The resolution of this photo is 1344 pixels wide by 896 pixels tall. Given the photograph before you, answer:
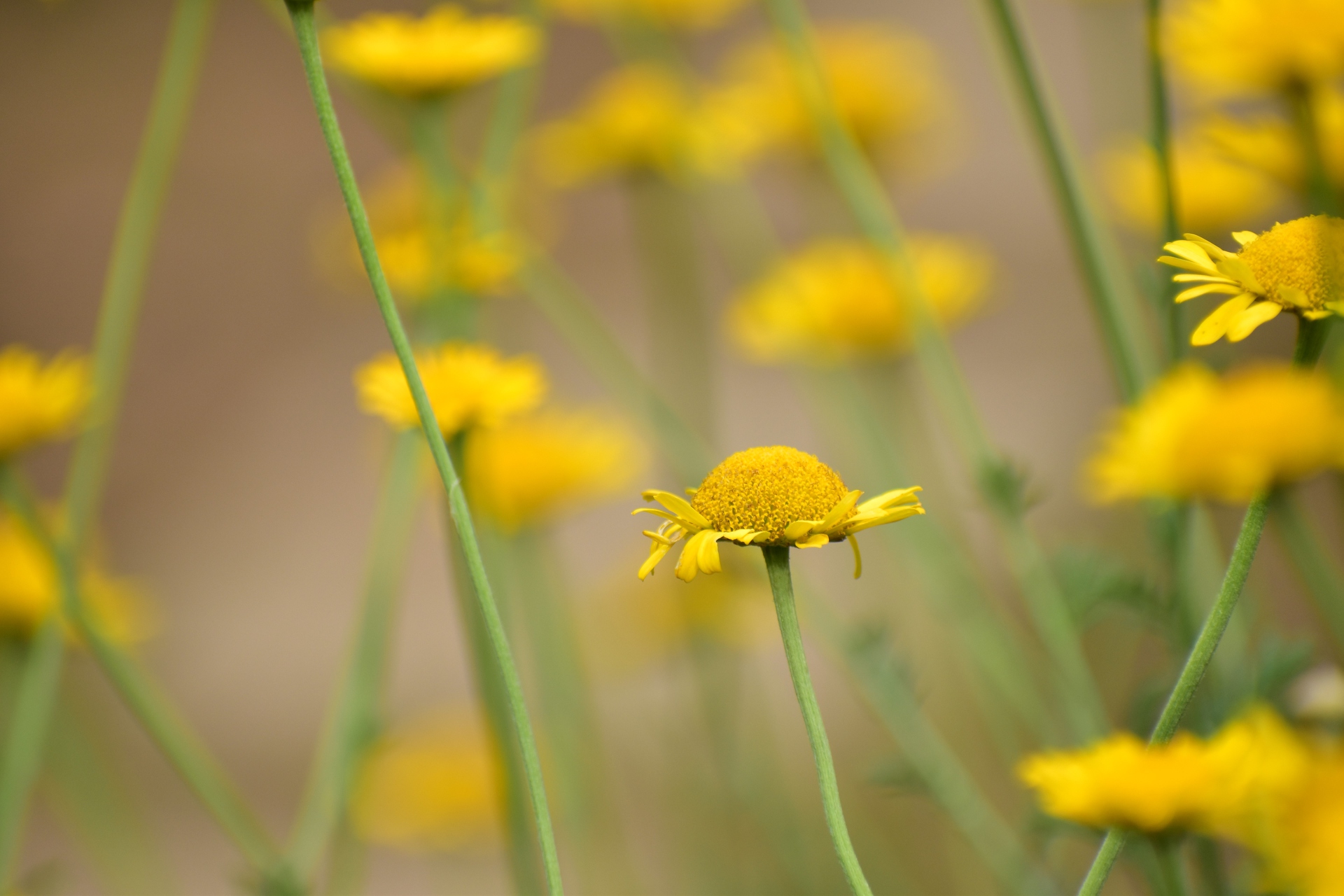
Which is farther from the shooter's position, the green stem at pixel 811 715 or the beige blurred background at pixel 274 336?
the beige blurred background at pixel 274 336

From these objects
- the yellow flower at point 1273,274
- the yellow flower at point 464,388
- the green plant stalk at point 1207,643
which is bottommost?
the green plant stalk at point 1207,643

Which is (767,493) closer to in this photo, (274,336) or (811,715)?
(811,715)

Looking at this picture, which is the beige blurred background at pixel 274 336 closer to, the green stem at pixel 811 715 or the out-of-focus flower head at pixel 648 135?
the out-of-focus flower head at pixel 648 135

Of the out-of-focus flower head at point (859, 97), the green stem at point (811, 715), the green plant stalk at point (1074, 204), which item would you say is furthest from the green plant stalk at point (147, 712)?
the out-of-focus flower head at point (859, 97)

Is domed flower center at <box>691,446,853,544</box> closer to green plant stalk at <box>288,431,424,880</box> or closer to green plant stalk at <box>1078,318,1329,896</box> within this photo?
green plant stalk at <box>1078,318,1329,896</box>

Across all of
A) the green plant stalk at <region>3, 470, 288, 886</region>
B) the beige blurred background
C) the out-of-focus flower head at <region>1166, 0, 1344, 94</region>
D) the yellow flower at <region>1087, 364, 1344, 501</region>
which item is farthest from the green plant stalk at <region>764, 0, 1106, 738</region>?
the beige blurred background

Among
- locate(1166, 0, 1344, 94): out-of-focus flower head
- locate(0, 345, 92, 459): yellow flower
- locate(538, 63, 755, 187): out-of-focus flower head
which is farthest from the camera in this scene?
locate(538, 63, 755, 187): out-of-focus flower head

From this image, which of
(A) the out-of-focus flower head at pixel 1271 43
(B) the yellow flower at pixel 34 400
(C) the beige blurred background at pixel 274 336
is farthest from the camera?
(C) the beige blurred background at pixel 274 336
